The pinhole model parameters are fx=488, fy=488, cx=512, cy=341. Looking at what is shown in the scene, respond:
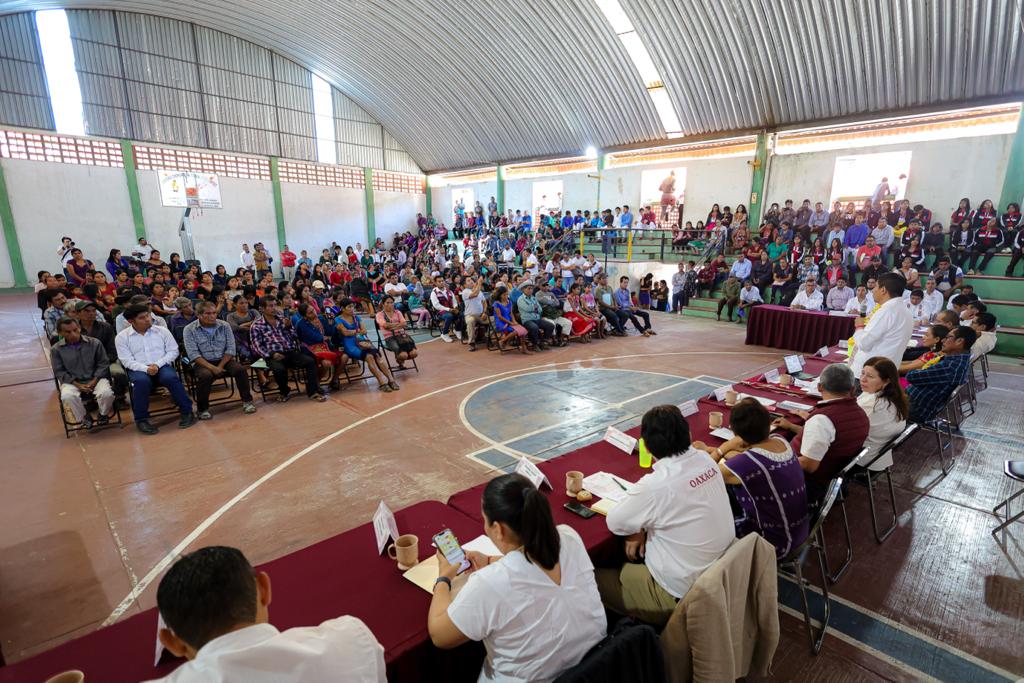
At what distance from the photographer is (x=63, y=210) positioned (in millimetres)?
15812

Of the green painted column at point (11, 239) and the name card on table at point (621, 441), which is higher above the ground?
the green painted column at point (11, 239)

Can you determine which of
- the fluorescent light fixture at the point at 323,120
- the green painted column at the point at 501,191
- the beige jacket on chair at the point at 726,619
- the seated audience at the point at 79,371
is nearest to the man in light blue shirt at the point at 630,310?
the seated audience at the point at 79,371

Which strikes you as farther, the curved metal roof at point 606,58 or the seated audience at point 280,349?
the curved metal roof at point 606,58

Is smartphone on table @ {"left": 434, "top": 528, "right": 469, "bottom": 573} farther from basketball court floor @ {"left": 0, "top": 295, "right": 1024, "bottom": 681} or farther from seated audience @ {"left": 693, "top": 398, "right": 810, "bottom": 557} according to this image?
basketball court floor @ {"left": 0, "top": 295, "right": 1024, "bottom": 681}

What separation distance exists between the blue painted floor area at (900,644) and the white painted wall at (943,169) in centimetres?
1452

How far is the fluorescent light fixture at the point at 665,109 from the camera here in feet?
50.7

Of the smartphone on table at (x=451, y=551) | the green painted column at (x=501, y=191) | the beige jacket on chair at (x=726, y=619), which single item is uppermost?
the green painted column at (x=501, y=191)

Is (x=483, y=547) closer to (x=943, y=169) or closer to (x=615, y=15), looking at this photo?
(x=615, y=15)

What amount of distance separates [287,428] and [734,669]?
496 cm

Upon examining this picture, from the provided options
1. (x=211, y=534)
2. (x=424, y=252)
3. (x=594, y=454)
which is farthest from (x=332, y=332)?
Result: (x=424, y=252)

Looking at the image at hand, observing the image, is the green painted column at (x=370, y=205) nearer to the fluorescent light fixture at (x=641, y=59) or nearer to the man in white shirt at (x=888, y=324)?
the fluorescent light fixture at (x=641, y=59)

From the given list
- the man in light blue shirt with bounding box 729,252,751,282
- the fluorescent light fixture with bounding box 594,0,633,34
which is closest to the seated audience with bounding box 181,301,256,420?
the man in light blue shirt with bounding box 729,252,751,282

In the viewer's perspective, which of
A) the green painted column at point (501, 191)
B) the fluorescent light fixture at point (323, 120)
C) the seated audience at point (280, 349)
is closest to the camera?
the seated audience at point (280, 349)

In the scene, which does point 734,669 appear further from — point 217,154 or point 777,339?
point 217,154
